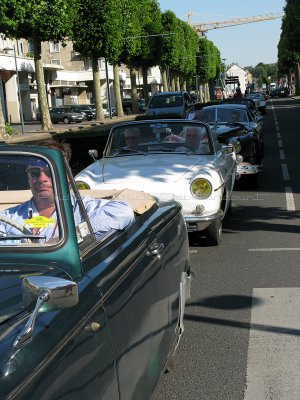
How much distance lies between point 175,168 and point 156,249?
396cm

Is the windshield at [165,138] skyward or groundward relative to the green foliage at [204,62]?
groundward

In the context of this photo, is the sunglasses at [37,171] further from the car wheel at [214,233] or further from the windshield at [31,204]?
the car wheel at [214,233]

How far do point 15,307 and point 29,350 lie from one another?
27 cm

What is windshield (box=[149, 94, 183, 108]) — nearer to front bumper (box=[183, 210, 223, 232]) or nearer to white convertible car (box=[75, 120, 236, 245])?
white convertible car (box=[75, 120, 236, 245])

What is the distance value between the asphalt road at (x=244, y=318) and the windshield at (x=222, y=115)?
501cm

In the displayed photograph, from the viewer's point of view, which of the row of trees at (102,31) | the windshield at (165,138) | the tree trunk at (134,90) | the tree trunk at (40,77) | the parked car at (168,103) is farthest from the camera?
the tree trunk at (134,90)

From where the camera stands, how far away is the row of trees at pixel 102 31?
28328mm

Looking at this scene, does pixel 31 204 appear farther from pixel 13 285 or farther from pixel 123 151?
pixel 123 151

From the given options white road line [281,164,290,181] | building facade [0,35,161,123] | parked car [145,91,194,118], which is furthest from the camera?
building facade [0,35,161,123]

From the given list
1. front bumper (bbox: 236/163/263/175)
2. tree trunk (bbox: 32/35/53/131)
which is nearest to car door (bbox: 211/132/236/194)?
front bumper (bbox: 236/163/263/175)

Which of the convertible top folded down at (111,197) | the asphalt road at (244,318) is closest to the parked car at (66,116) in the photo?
the asphalt road at (244,318)

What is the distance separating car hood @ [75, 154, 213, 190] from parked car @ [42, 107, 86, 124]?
4649 centimetres

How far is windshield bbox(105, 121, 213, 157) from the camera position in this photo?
804cm

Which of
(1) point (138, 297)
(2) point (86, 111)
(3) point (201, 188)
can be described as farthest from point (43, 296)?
(2) point (86, 111)
